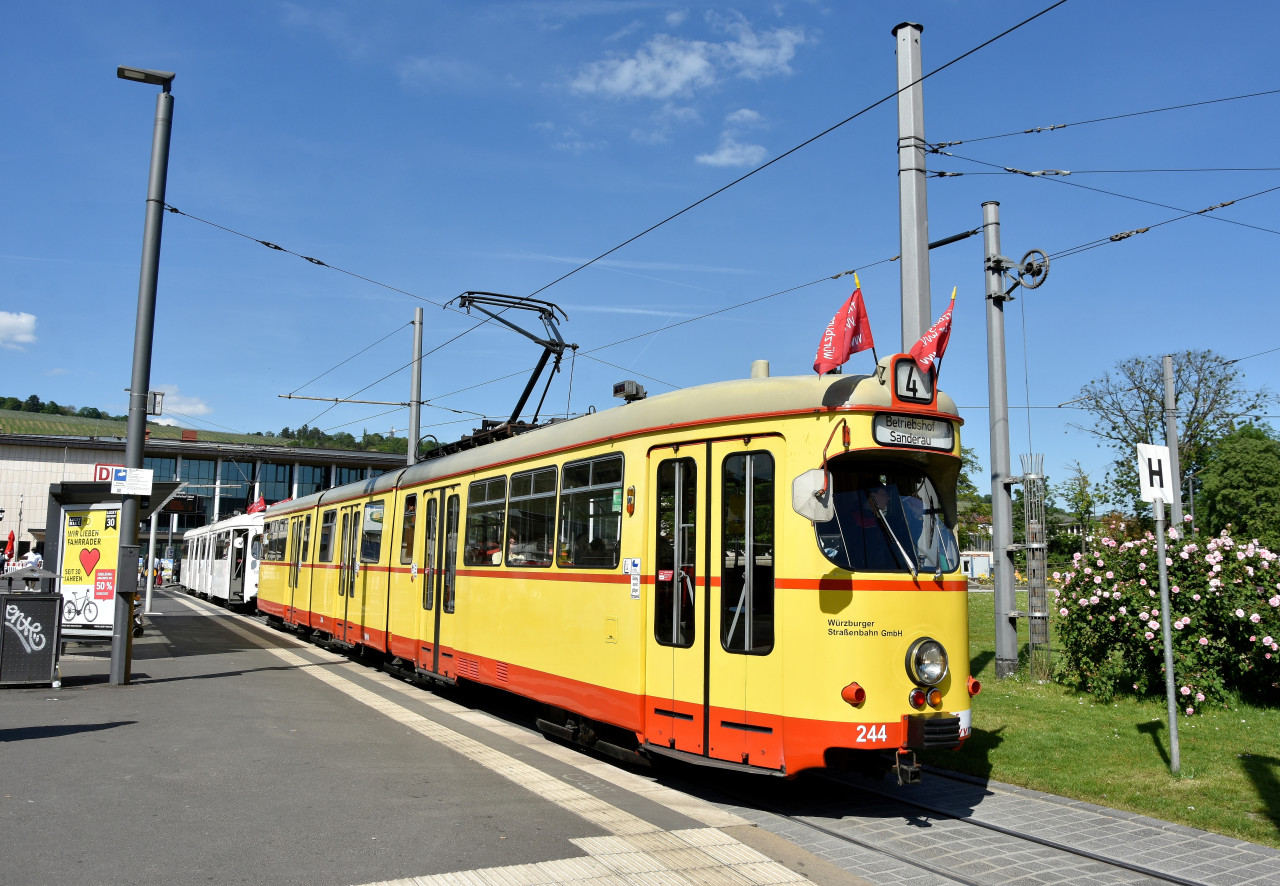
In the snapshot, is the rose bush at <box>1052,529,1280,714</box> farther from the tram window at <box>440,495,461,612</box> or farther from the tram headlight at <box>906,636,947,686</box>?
the tram window at <box>440,495,461,612</box>

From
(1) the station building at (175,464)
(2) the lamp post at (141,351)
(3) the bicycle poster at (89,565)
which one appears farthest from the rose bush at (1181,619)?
(1) the station building at (175,464)

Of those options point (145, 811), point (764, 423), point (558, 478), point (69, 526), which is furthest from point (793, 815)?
point (69, 526)

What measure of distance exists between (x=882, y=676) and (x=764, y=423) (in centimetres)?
203

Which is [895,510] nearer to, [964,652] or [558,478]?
[964,652]

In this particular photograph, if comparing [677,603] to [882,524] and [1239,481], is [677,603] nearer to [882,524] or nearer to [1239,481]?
[882,524]

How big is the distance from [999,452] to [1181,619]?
329 cm

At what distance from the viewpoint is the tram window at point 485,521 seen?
1112 centimetres

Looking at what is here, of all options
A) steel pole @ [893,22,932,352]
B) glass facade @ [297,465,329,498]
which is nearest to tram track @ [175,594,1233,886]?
steel pole @ [893,22,932,352]

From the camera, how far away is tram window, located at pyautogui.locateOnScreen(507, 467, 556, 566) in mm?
9828

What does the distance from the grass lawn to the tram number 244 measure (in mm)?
2192

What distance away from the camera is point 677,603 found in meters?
7.86

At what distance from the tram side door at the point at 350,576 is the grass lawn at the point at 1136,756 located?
10240 mm

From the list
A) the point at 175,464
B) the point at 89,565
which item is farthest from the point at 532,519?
the point at 175,464

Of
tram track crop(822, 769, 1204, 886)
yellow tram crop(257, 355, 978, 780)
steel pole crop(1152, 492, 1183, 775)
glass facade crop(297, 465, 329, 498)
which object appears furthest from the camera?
glass facade crop(297, 465, 329, 498)
